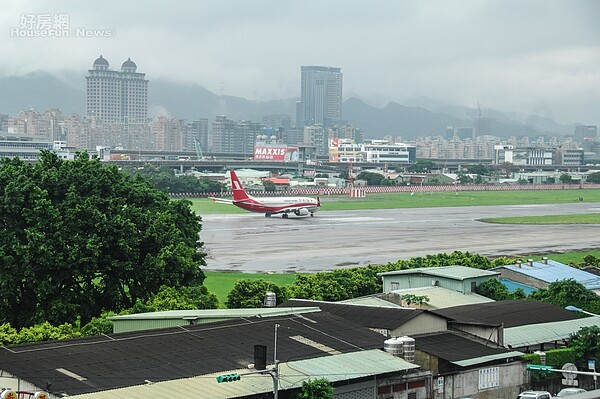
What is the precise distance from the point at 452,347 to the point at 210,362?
9.06 m

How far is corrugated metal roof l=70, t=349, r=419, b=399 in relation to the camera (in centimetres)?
2408

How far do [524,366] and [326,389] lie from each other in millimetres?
9982

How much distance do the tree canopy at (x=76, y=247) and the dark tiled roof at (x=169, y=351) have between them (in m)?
9.79

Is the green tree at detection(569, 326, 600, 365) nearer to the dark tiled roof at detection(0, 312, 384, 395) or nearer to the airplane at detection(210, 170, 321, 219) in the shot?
the dark tiled roof at detection(0, 312, 384, 395)

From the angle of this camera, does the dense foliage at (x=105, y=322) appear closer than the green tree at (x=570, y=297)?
Yes

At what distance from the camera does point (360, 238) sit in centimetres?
9144

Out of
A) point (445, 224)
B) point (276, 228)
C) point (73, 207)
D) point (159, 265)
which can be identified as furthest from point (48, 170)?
point (445, 224)

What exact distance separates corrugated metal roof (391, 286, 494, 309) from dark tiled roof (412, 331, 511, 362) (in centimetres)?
658

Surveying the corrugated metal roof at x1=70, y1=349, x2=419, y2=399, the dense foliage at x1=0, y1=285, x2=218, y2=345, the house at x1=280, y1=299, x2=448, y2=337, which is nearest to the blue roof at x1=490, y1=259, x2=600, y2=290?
the house at x1=280, y1=299, x2=448, y2=337

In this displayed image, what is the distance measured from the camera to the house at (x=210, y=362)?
24.7 meters

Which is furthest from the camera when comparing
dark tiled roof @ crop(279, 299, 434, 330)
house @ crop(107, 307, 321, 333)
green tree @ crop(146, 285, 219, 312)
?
green tree @ crop(146, 285, 219, 312)

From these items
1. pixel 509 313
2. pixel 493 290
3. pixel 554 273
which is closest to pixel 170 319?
pixel 509 313

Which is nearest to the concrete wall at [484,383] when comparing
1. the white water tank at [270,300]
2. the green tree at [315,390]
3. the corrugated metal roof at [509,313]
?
the corrugated metal roof at [509,313]

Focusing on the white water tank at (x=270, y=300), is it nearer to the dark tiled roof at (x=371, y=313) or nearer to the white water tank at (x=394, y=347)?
the dark tiled roof at (x=371, y=313)
